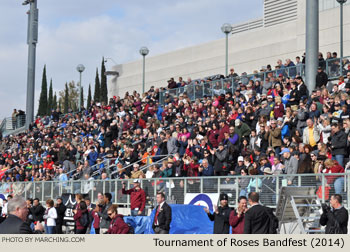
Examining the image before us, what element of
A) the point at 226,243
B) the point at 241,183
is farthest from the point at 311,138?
the point at 226,243

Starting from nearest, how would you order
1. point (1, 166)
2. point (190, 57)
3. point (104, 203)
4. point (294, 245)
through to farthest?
point (294, 245)
point (104, 203)
point (1, 166)
point (190, 57)

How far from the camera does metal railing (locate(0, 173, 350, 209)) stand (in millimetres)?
15697

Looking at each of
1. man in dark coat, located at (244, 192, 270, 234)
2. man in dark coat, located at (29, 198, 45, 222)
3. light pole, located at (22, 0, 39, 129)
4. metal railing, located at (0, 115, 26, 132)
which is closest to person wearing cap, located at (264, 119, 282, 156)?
man in dark coat, located at (29, 198, 45, 222)

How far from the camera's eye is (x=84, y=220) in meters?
18.8

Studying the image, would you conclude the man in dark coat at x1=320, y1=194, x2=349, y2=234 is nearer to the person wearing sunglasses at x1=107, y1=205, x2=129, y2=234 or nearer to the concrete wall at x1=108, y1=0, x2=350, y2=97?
the person wearing sunglasses at x1=107, y1=205, x2=129, y2=234

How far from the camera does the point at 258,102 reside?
80.5 feet

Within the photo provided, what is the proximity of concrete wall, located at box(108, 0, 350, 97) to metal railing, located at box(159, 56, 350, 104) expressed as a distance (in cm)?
860

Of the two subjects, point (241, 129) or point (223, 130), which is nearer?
point (241, 129)

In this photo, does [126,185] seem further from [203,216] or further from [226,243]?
[226,243]

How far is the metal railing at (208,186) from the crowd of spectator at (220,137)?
93 mm

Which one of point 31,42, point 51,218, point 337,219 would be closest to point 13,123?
point 31,42

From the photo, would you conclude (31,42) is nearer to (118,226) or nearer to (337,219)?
(118,226)

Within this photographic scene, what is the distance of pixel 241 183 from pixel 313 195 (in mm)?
3627

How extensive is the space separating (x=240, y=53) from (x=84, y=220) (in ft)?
88.6
